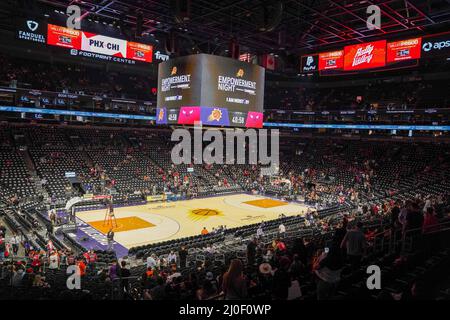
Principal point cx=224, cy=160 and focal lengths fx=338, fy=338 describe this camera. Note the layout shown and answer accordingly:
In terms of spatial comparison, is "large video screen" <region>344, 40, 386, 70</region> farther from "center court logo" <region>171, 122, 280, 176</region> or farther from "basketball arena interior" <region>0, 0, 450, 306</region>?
"center court logo" <region>171, 122, 280, 176</region>

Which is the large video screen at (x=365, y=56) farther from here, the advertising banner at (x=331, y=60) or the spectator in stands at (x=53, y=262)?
the spectator in stands at (x=53, y=262)

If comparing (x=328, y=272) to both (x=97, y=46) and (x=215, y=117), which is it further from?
(x=97, y=46)

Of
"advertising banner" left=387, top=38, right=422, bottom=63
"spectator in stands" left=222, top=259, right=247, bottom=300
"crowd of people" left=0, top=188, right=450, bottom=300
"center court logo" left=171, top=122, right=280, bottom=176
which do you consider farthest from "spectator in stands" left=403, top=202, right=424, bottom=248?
"center court logo" left=171, top=122, right=280, bottom=176

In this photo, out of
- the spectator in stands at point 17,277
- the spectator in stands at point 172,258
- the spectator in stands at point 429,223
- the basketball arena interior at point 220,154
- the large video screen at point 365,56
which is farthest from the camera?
the large video screen at point 365,56

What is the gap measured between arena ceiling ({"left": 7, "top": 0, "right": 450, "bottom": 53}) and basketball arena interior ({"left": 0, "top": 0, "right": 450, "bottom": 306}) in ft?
0.81

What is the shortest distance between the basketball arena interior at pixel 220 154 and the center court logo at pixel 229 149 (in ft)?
0.91

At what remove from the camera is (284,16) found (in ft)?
83.1

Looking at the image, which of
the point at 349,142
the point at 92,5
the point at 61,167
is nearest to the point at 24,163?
the point at 61,167

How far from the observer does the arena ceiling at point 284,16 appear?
23453mm

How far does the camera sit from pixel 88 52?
29.1 m

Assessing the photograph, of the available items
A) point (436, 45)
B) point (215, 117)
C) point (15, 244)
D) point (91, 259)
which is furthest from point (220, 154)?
point (91, 259)

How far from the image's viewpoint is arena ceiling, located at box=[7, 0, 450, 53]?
23453 millimetres

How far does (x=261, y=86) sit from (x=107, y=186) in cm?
1854

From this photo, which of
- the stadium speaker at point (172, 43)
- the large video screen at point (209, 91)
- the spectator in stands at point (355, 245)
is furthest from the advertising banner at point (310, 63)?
the spectator in stands at point (355, 245)
